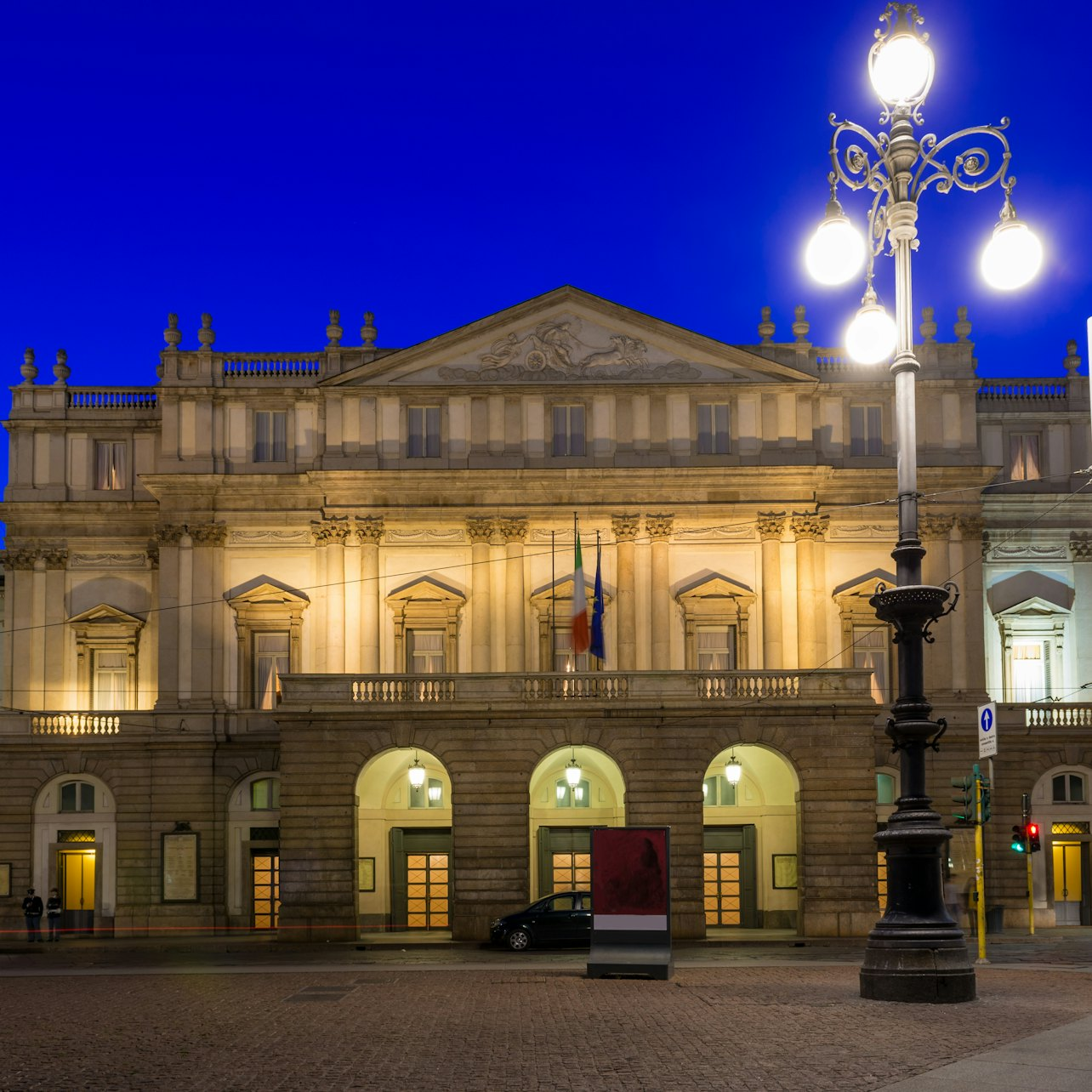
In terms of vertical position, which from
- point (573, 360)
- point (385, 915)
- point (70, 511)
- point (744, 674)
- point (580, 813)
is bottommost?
point (385, 915)

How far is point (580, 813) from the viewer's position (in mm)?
46531

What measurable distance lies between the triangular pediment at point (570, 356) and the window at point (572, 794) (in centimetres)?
1240

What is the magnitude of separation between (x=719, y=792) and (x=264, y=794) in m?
14.0

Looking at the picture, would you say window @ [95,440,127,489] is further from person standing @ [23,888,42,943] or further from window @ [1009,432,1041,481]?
window @ [1009,432,1041,481]

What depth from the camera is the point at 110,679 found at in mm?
50750

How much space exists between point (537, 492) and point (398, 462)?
4.46m

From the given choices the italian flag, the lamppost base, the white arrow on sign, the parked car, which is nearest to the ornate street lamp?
the lamppost base

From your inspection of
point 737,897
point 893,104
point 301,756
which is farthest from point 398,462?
point 893,104

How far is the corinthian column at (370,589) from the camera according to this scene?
4825 centimetres

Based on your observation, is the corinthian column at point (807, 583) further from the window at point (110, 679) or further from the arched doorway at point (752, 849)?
the window at point (110, 679)

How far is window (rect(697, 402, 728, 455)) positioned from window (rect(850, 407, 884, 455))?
4.19 meters

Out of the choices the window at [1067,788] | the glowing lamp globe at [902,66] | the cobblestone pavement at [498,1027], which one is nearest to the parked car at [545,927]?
the cobblestone pavement at [498,1027]

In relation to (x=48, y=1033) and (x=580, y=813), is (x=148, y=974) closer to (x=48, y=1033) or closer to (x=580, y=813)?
(x=48, y=1033)

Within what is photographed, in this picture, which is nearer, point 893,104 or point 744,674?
point 893,104
